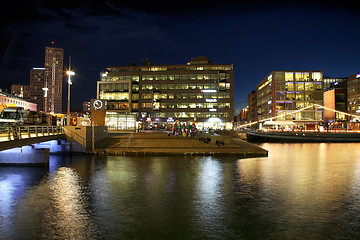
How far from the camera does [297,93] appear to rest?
114 m

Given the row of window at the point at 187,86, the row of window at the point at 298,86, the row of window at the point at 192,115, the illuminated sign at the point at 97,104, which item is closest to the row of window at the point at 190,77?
the row of window at the point at 187,86

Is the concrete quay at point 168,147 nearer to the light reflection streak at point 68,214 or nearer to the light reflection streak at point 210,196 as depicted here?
the light reflection streak at point 210,196

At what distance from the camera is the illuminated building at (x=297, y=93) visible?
→ 113m

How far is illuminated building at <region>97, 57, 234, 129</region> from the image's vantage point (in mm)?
109938

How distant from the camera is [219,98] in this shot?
362ft

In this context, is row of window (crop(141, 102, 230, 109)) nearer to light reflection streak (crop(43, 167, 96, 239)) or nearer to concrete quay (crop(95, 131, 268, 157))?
concrete quay (crop(95, 131, 268, 157))

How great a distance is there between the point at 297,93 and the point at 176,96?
4925 cm

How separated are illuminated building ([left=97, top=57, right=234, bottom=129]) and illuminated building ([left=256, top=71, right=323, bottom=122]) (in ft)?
67.4

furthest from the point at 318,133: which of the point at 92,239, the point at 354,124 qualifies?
the point at 92,239

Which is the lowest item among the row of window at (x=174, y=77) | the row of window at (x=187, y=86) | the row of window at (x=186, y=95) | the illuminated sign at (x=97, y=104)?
the illuminated sign at (x=97, y=104)

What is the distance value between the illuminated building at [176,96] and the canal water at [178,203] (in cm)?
8141

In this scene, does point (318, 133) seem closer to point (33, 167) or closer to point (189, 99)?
point (189, 99)

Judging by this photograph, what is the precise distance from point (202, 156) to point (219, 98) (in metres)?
73.5

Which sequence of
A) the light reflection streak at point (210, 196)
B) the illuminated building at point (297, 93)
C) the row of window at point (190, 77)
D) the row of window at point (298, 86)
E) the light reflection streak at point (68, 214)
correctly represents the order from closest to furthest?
1. the light reflection streak at point (68, 214)
2. the light reflection streak at point (210, 196)
3. the row of window at point (190, 77)
4. the illuminated building at point (297, 93)
5. the row of window at point (298, 86)
